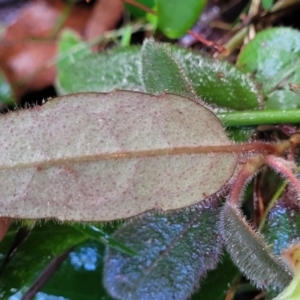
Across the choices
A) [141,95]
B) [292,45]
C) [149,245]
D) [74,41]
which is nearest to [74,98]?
[141,95]

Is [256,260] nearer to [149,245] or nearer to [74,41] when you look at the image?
[149,245]

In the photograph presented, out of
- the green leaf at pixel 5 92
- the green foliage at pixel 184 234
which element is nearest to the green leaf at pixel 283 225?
the green foliage at pixel 184 234

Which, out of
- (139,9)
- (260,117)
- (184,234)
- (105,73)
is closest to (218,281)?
(184,234)

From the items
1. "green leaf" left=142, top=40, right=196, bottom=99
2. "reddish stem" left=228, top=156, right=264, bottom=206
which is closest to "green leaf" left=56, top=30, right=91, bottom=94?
"green leaf" left=142, top=40, right=196, bottom=99

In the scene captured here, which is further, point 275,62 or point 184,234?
point 275,62

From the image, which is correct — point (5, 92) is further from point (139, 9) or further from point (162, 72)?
point (162, 72)

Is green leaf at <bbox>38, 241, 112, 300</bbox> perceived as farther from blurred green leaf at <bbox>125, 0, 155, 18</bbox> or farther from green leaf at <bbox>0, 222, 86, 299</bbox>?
blurred green leaf at <bbox>125, 0, 155, 18</bbox>
